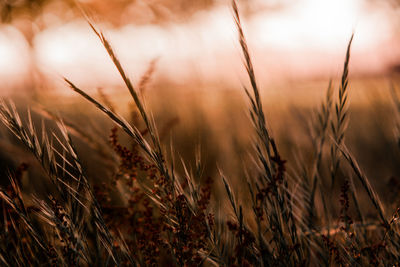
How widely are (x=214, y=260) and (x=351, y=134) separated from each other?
1.87 metres

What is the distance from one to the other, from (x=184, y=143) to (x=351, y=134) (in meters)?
1.18

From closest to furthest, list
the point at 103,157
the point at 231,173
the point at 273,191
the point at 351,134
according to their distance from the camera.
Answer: the point at 273,191, the point at 103,157, the point at 231,173, the point at 351,134

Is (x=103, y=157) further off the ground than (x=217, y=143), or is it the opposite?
(x=103, y=157)

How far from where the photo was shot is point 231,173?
1562mm

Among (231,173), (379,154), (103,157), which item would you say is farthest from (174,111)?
(379,154)

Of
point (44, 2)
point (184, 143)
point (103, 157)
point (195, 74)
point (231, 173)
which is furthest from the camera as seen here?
point (44, 2)

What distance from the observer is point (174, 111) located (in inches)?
80.1

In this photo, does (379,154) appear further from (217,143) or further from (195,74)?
(195,74)

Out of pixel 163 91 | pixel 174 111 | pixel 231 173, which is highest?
pixel 163 91

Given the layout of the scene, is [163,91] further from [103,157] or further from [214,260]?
[214,260]

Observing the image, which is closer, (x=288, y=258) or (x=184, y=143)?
(x=288, y=258)

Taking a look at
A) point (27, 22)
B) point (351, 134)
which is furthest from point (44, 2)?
point (351, 134)

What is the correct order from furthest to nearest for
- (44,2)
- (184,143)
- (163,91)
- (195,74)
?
(44,2), (163,91), (184,143), (195,74)

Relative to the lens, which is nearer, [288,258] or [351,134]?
[288,258]
